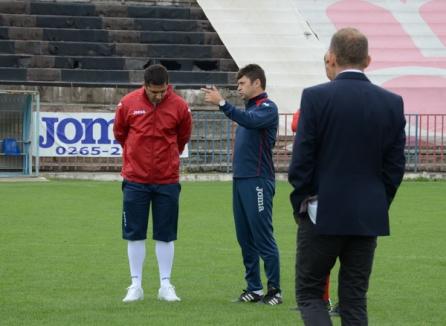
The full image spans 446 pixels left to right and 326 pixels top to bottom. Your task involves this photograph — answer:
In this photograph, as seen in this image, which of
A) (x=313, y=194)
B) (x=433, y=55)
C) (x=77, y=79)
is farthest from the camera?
(x=433, y=55)

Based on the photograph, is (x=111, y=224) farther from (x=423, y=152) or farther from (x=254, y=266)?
(x=423, y=152)

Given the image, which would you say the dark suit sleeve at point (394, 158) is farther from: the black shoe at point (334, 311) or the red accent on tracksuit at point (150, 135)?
the red accent on tracksuit at point (150, 135)

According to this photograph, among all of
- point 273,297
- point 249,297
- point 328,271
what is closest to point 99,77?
point 249,297

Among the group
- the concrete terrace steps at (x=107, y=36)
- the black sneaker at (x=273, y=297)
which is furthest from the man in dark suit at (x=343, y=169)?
the concrete terrace steps at (x=107, y=36)

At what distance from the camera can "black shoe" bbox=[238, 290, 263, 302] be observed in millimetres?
9406

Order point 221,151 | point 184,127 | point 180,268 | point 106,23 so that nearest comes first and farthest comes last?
point 184,127 < point 180,268 < point 221,151 < point 106,23

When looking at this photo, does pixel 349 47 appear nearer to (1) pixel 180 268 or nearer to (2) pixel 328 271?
(2) pixel 328 271

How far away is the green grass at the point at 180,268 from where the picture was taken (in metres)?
8.72

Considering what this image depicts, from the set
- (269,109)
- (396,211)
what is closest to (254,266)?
(269,109)

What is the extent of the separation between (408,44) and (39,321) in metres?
26.7

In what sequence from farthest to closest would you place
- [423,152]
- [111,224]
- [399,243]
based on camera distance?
[423,152]
[111,224]
[399,243]

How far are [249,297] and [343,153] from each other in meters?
3.51

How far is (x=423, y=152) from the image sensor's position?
88.3 ft

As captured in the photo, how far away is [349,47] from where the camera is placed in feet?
20.2
